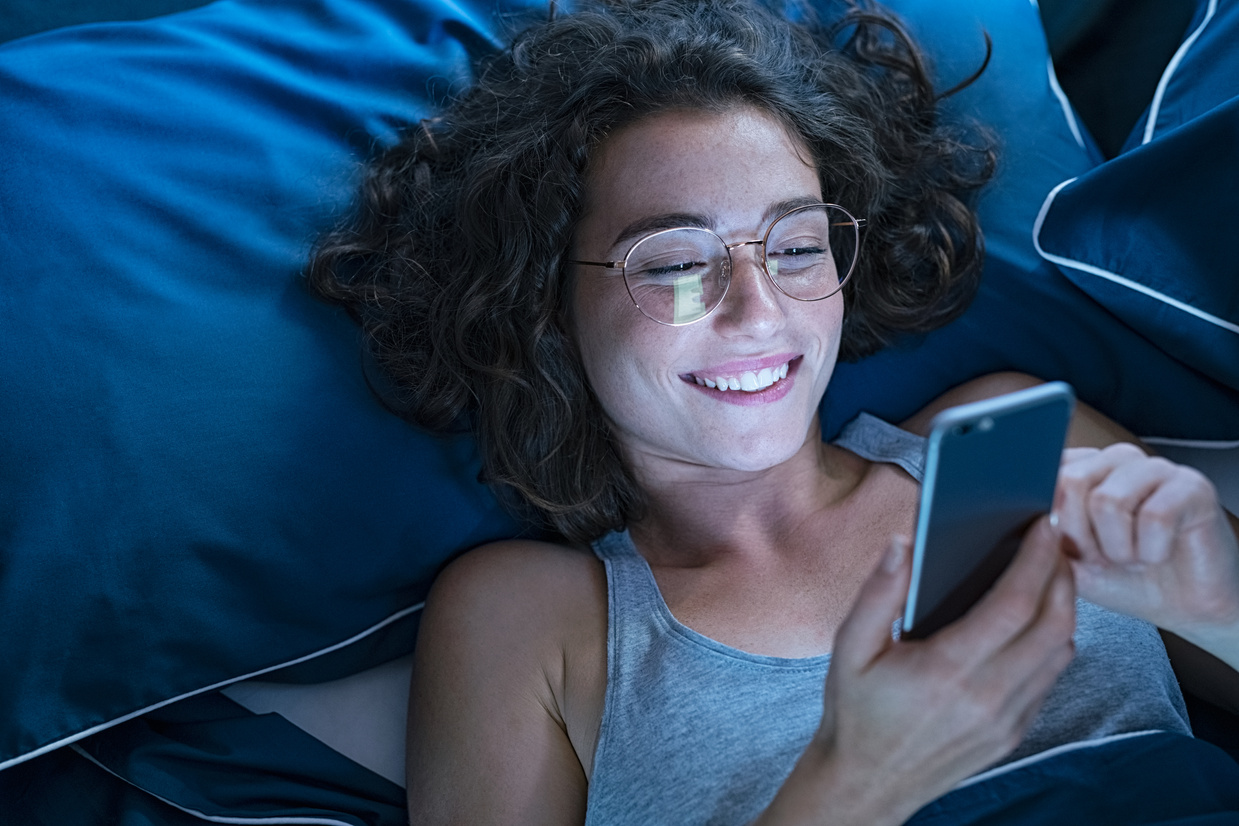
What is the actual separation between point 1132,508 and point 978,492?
0.20m

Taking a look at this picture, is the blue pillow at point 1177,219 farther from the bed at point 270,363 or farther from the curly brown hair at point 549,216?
the curly brown hair at point 549,216

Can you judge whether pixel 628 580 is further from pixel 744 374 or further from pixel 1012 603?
pixel 1012 603

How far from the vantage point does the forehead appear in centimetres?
138

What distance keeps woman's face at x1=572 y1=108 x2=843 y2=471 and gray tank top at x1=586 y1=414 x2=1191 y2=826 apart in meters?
0.28

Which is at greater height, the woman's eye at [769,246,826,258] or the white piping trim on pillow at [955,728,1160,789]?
the woman's eye at [769,246,826,258]

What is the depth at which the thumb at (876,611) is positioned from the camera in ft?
3.05

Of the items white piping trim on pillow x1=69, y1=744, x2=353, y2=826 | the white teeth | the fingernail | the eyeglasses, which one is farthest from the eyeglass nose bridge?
white piping trim on pillow x1=69, y1=744, x2=353, y2=826

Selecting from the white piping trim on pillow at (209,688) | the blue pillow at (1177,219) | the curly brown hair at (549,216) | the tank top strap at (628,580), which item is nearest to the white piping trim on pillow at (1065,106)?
the blue pillow at (1177,219)

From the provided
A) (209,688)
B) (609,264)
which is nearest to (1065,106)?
(609,264)

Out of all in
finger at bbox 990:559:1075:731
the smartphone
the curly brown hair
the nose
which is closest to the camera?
the smartphone

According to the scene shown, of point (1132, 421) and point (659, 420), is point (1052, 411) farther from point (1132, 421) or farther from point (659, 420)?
point (1132, 421)

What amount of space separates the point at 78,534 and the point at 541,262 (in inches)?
28.1

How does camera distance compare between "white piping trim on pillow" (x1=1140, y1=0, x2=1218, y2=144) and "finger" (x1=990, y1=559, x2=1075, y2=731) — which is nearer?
"finger" (x1=990, y1=559, x2=1075, y2=731)

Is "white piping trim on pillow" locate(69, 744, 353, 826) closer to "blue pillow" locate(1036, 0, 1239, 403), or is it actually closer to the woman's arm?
the woman's arm
